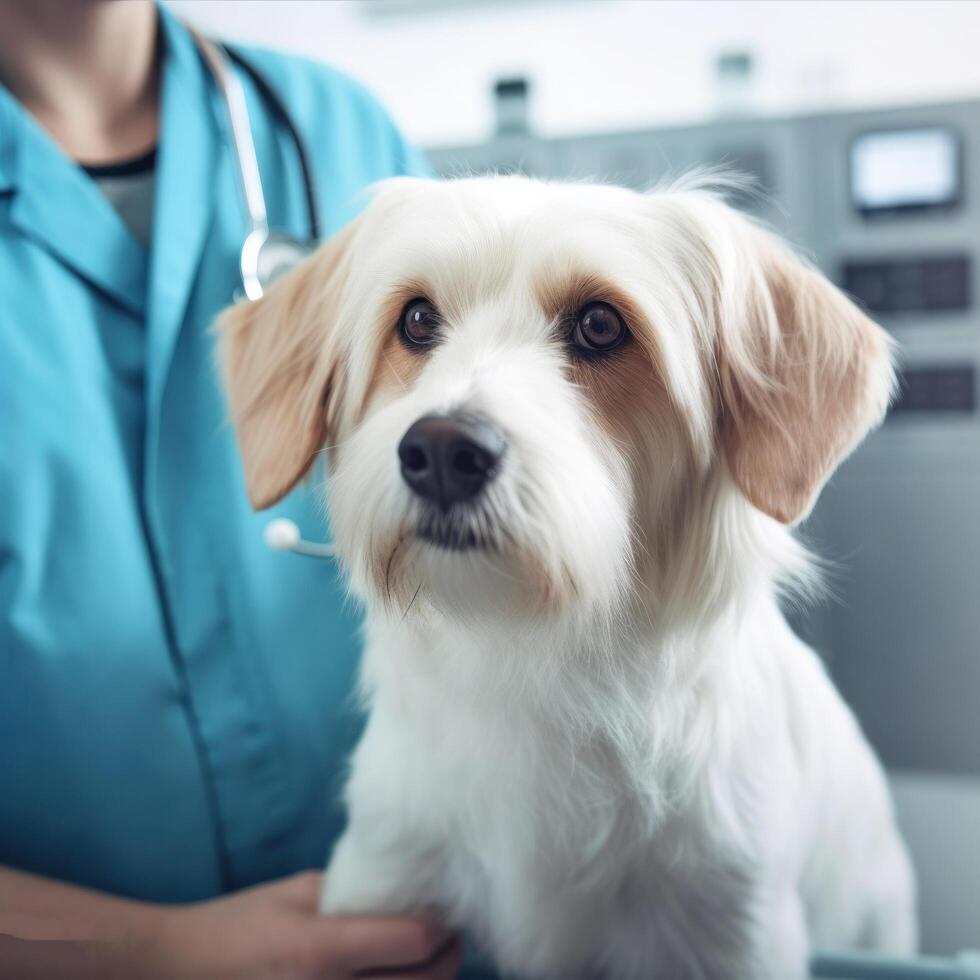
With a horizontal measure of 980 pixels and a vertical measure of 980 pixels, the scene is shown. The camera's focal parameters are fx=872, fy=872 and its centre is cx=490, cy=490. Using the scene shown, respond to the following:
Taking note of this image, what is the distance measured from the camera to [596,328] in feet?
1.68

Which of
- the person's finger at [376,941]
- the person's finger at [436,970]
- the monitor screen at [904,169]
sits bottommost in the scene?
the person's finger at [436,970]

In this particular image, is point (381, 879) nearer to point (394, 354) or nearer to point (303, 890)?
point (303, 890)

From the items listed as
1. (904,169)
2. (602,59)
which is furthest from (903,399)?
(602,59)

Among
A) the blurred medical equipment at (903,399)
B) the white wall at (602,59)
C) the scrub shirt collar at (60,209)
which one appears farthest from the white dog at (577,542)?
the white wall at (602,59)

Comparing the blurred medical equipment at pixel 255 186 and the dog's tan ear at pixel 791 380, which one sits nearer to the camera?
the dog's tan ear at pixel 791 380

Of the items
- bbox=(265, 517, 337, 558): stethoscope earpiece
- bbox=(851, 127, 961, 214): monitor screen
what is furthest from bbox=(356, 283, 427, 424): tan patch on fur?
bbox=(851, 127, 961, 214): monitor screen

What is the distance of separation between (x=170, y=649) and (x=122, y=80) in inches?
17.3

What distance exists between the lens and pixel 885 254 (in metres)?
1.33

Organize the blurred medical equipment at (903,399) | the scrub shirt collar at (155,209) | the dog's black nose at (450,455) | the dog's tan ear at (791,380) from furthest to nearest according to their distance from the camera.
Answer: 1. the blurred medical equipment at (903,399)
2. the scrub shirt collar at (155,209)
3. the dog's tan ear at (791,380)
4. the dog's black nose at (450,455)

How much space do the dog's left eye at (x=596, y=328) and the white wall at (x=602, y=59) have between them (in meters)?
0.94

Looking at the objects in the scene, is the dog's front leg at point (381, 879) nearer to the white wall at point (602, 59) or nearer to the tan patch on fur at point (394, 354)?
the tan patch on fur at point (394, 354)

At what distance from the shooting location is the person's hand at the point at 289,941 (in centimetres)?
55

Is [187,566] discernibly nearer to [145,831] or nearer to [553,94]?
[145,831]

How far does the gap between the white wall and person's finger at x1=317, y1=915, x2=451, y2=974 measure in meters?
1.13
